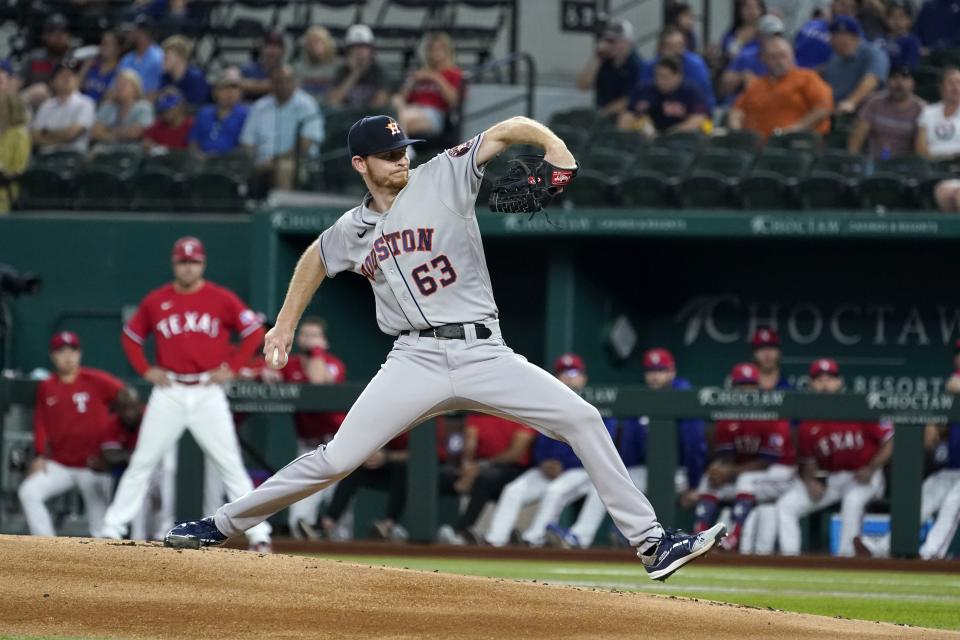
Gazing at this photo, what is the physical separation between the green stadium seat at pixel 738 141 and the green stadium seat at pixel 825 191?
88 cm

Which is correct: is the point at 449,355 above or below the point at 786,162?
below

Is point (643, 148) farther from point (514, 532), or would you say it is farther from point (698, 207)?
point (514, 532)

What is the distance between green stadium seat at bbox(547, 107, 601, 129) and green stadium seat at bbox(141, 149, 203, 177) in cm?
284

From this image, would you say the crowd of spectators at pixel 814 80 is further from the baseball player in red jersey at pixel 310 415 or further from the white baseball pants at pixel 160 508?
the white baseball pants at pixel 160 508

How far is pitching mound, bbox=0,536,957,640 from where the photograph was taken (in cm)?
525

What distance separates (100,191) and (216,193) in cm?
103

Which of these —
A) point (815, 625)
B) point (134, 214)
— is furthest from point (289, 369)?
point (815, 625)

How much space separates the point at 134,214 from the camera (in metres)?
13.7

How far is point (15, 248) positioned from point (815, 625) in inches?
381

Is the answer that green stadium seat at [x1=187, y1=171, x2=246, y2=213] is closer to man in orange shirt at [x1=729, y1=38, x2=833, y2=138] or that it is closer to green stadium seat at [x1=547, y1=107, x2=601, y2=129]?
green stadium seat at [x1=547, y1=107, x2=601, y2=129]

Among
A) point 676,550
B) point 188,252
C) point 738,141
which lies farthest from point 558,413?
point 738,141

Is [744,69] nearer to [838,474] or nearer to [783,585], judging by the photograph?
[838,474]

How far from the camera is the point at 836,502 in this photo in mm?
10461

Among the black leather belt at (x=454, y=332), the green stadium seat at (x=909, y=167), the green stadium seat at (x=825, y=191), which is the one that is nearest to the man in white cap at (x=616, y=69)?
the green stadium seat at (x=825, y=191)
